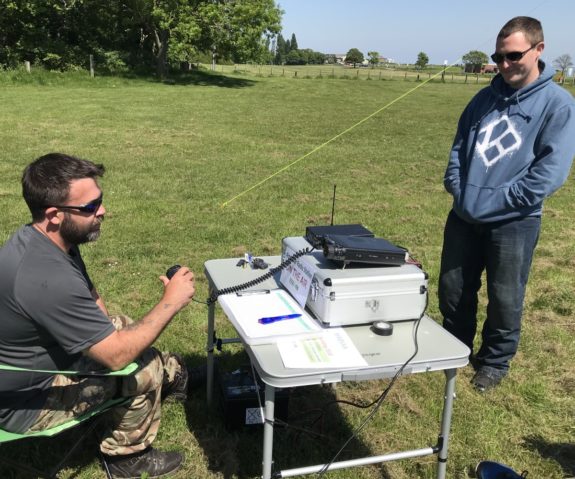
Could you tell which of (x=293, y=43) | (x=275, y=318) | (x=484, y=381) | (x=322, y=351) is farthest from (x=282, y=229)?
(x=293, y=43)

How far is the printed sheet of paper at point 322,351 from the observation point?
6.87ft

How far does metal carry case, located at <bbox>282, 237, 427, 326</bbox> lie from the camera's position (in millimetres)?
2328

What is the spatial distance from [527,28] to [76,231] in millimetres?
2550

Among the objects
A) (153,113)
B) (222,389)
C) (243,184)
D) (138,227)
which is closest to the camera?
(222,389)

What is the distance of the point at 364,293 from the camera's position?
2.36 m

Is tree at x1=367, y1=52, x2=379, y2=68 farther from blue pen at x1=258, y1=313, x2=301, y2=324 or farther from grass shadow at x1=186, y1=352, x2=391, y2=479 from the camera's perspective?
blue pen at x1=258, y1=313, x2=301, y2=324

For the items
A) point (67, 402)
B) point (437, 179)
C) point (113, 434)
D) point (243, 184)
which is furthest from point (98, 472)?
point (437, 179)

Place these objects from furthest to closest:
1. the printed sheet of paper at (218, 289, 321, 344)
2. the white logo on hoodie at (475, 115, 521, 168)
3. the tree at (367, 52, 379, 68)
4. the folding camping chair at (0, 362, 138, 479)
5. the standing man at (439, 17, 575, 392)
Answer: the tree at (367, 52, 379, 68)
the white logo on hoodie at (475, 115, 521, 168)
the standing man at (439, 17, 575, 392)
the printed sheet of paper at (218, 289, 321, 344)
the folding camping chair at (0, 362, 138, 479)

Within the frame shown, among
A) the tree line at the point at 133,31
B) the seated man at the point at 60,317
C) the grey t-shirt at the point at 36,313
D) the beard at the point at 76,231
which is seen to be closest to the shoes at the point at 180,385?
the seated man at the point at 60,317

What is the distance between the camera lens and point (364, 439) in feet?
10.3

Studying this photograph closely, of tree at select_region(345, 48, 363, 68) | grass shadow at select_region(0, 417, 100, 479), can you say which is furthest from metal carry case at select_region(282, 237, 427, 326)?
tree at select_region(345, 48, 363, 68)

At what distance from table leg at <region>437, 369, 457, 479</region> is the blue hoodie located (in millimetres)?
1228

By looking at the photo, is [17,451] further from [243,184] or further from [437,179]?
[437,179]

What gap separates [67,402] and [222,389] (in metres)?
0.94
